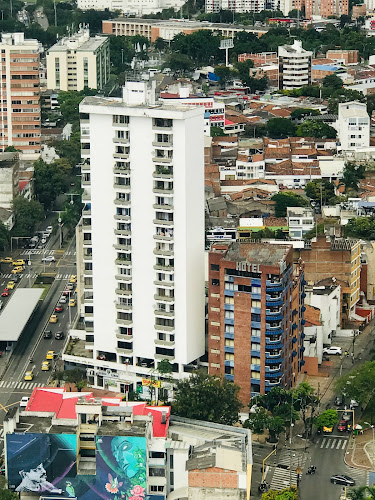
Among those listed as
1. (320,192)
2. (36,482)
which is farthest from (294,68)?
(36,482)

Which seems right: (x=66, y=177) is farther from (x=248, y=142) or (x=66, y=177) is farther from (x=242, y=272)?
(x=242, y=272)

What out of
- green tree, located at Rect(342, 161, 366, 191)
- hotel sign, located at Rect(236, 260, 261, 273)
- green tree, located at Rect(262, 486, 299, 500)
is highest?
hotel sign, located at Rect(236, 260, 261, 273)

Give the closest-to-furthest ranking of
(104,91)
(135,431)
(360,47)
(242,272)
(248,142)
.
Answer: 1. (135,431)
2. (242,272)
3. (248,142)
4. (104,91)
5. (360,47)

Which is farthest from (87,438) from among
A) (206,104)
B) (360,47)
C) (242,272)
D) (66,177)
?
(360,47)

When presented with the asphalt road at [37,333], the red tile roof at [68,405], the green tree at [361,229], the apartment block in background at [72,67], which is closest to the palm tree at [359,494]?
the red tile roof at [68,405]

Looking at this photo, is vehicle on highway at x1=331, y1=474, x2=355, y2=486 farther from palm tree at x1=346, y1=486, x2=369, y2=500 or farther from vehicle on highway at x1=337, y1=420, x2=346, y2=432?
vehicle on highway at x1=337, y1=420, x2=346, y2=432

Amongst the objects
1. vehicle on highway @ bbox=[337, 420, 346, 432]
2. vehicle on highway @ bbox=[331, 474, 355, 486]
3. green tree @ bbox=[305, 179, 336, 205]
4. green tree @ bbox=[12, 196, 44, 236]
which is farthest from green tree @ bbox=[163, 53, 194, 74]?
vehicle on highway @ bbox=[331, 474, 355, 486]
